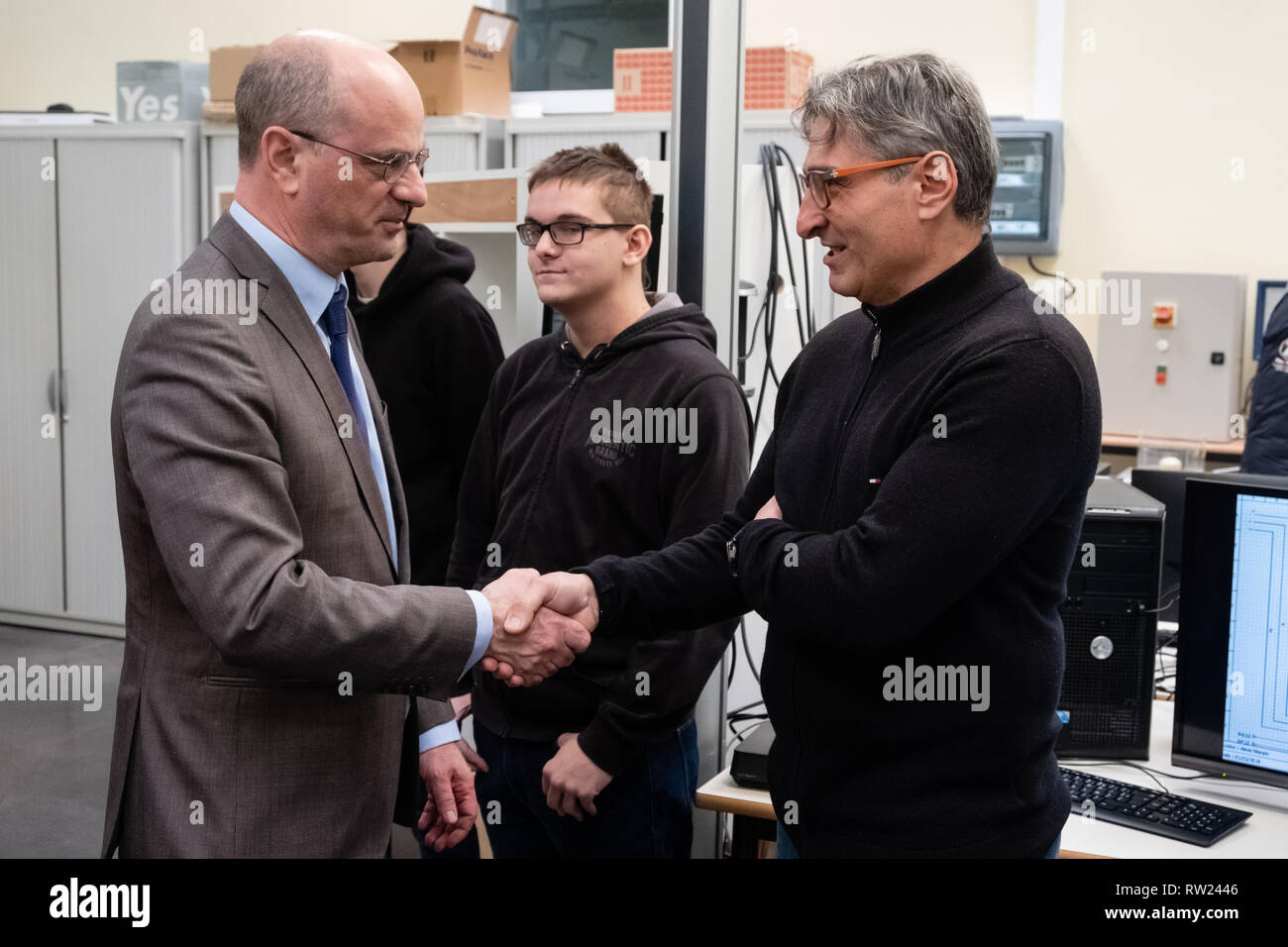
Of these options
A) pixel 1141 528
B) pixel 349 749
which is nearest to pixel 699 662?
pixel 349 749

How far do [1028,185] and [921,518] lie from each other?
4.54 m

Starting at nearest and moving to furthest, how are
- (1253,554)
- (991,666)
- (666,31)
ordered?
1. (991,666)
2. (1253,554)
3. (666,31)

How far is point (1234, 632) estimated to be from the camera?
190cm

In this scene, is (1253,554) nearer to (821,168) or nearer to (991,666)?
(991,666)

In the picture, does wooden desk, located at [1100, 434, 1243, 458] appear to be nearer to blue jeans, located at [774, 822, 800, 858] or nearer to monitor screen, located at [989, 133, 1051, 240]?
monitor screen, located at [989, 133, 1051, 240]

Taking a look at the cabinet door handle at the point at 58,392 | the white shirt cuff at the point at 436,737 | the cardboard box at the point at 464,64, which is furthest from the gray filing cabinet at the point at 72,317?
the white shirt cuff at the point at 436,737

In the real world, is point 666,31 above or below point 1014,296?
above

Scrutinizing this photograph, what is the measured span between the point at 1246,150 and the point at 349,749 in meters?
5.13

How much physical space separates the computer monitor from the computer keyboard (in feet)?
0.33

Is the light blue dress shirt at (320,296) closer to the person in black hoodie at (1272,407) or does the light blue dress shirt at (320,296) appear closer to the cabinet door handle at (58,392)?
the person in black hoodie at (1272,407)

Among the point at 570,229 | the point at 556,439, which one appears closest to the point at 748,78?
the point at 570,229

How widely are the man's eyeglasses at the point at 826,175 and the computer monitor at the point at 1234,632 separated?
32.4 inches

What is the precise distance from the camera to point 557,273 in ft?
6.81
